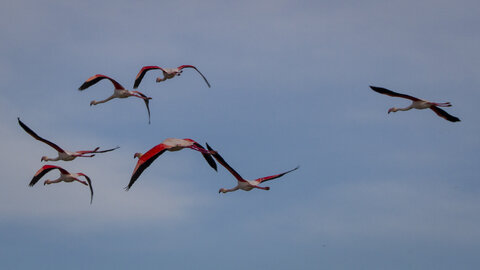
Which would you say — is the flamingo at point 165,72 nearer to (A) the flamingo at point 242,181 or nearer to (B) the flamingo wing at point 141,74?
(B) the flamingo wing at point 141,74

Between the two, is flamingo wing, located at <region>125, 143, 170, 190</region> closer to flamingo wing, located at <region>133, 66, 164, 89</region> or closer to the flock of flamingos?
the flock of flamingos

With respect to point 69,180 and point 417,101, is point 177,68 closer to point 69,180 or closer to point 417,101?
point 69,180

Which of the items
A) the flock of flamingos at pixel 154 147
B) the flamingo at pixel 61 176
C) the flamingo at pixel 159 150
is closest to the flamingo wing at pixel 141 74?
the flock of flamingos at pixel 154 147

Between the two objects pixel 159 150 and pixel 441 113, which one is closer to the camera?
pixel 159 150

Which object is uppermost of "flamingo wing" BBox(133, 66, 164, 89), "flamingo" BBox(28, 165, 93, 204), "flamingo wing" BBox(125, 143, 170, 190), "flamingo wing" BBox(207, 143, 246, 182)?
"flamingo wing" BBox(125, 143, 170, 190)

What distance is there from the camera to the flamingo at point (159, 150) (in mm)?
22677

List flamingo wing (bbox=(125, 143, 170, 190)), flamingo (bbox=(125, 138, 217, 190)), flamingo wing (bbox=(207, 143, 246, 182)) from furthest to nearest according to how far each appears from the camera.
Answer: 1. flamingo wing (bbox=(207, 143, 246, 182))
2. flamingo (bbox=(125, 138, 217, 190))
3. flamingo wing (bbox=(125, 143, 170, 190))

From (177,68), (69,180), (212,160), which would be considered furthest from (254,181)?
(69,180)

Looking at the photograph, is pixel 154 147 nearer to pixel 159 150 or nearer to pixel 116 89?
pixel 159 150

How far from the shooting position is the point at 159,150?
78.7 ft

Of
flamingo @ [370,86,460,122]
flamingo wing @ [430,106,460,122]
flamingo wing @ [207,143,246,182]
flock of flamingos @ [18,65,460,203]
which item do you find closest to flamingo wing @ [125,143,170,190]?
flock of flamingos @ [18,65,460,203]

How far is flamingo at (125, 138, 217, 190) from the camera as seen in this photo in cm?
2268

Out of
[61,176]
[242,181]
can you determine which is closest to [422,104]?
[242,181]

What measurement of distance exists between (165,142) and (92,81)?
8.16 metres
